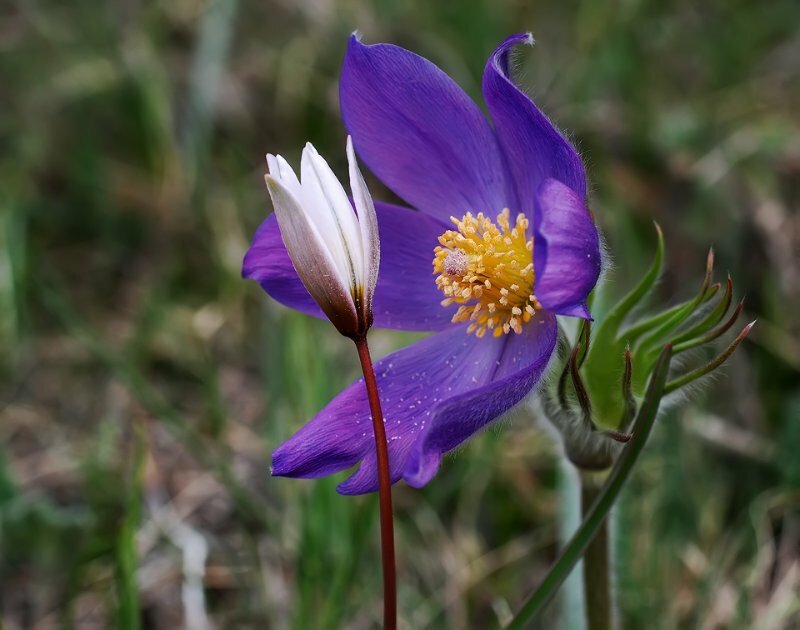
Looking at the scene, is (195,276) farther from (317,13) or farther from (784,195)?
(784,195)

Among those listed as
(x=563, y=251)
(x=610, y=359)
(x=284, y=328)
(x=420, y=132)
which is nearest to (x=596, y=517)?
(x=610, y=359)

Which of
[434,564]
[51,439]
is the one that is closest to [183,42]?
[51,439]

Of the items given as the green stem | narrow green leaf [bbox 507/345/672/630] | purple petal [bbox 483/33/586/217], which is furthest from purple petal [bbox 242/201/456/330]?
Answer: narrow green leaf [bbox 507/345/672/630]

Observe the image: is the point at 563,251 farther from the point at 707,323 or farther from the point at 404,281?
the point at 404,281

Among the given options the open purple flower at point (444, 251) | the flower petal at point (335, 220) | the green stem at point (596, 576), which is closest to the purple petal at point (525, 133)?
the open purple flower at point (444, 251)

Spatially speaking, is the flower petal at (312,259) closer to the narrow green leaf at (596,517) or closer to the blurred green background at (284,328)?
the narrow green leaf at (596,517)

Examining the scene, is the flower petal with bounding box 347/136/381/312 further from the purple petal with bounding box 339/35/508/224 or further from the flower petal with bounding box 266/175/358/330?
the purple petal with bounding box 339/35/508/224
